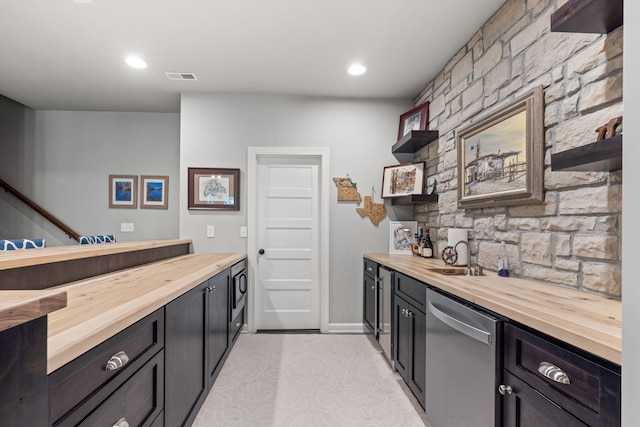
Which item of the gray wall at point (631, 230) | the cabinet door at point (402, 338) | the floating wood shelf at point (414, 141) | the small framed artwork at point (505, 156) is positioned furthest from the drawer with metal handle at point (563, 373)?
the floating wood shelf at point (414, 141)

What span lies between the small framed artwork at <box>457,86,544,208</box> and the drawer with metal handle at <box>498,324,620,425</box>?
0.90m

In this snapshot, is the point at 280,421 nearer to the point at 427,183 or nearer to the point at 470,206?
the point at 470,206

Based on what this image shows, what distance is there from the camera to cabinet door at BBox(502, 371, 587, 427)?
0.91 meters

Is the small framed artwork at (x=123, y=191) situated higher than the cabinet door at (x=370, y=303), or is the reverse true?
the small framed artwork at (x=123, y=191)

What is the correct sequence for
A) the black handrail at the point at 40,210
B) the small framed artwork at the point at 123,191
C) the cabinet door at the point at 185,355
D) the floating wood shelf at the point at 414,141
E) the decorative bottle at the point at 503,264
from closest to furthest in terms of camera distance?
the cabinet door at the point at 185,355, the decorative bottle at the point at 503,264, the floating wood shelf at the point at 414,141, the black handrail at the point at 40,210, the small framed artwork at the point at 123,191

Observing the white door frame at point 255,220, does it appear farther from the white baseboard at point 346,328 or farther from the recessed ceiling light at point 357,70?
the recessed ceiling light at point 357,70

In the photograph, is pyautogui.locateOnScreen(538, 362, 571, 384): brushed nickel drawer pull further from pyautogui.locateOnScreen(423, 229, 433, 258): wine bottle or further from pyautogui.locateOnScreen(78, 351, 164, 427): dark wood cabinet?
pyautogui.locateOnScreen(423, 229, 433, 258): wine bottle

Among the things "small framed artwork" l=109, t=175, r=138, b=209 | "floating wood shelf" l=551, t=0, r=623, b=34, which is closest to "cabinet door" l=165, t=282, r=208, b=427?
"floating wood shelf" l=551, t=0, r=623, b=34

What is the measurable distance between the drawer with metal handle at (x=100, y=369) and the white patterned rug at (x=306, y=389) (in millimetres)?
1059

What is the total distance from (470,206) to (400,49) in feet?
4.45

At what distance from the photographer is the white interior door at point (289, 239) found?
353cm

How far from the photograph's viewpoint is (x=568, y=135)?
150cm

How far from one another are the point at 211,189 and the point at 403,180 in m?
2.03

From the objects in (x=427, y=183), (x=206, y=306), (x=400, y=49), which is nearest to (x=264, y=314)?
(x=206, y=306)
